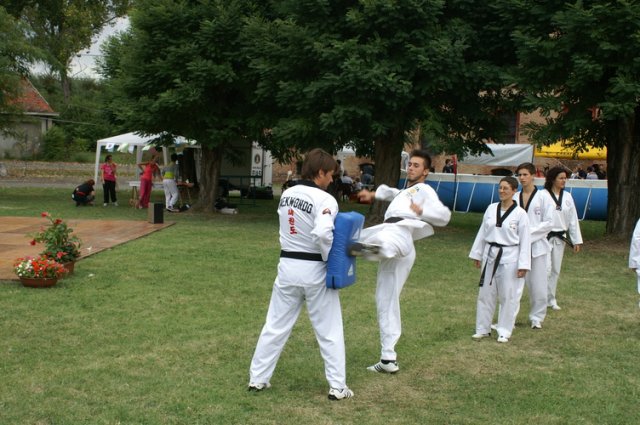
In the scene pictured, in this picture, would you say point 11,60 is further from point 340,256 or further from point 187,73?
point 340,256

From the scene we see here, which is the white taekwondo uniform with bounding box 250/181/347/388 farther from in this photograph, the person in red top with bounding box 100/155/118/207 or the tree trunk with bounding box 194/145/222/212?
the person in red top with bounding box 100/155/118/207

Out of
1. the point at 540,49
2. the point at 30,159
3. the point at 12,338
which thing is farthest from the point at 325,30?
the point at 30,159

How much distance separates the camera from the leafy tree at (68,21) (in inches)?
2020

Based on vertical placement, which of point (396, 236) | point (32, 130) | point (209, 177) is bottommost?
point (209, 177)

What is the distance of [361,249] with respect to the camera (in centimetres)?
587

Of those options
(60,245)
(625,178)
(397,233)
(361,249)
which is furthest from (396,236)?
(625,178)

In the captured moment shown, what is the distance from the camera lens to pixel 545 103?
15.5 metres

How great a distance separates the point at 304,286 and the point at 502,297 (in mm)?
2991

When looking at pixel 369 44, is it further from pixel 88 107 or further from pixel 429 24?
pixel 88 107

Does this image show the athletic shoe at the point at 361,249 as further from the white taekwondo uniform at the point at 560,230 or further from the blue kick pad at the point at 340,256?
the white taekwondo uniform at the point at 560,230

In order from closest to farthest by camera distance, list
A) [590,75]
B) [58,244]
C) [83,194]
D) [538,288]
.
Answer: [538,288] < [58,244] < [590,75] < [83,194]

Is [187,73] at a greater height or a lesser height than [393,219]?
greater

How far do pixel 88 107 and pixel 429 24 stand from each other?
4231cm

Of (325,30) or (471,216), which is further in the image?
(471,216)
